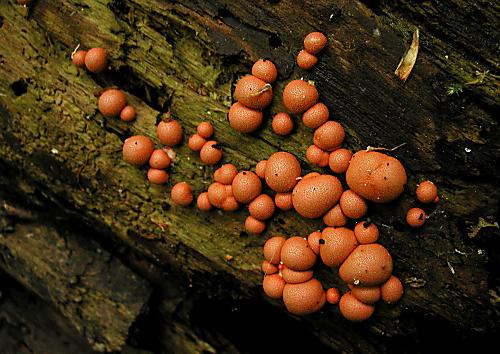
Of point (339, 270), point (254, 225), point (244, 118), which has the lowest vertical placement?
point (254, 225)

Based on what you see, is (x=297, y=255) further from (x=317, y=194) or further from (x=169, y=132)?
(x=169, y=132)

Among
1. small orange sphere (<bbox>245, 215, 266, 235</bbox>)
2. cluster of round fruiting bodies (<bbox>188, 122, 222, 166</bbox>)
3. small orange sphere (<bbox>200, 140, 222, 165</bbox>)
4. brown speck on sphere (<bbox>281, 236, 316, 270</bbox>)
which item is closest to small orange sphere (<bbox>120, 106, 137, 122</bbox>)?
cluster of round fruiting bodies (<bbox>188, 122, 222, 166</bbox>)

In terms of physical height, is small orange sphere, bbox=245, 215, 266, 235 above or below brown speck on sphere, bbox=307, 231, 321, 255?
below

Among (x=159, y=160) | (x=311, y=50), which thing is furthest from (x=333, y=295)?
(x=311, y=50)

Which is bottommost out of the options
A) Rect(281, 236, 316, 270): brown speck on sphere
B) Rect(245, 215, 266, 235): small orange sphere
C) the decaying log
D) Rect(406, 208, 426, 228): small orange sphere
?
the decaying log

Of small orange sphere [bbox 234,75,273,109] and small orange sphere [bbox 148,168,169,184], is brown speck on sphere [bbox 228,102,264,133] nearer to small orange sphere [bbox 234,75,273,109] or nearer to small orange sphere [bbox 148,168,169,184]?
small orange sphere [bbox 234,75,273,109]
